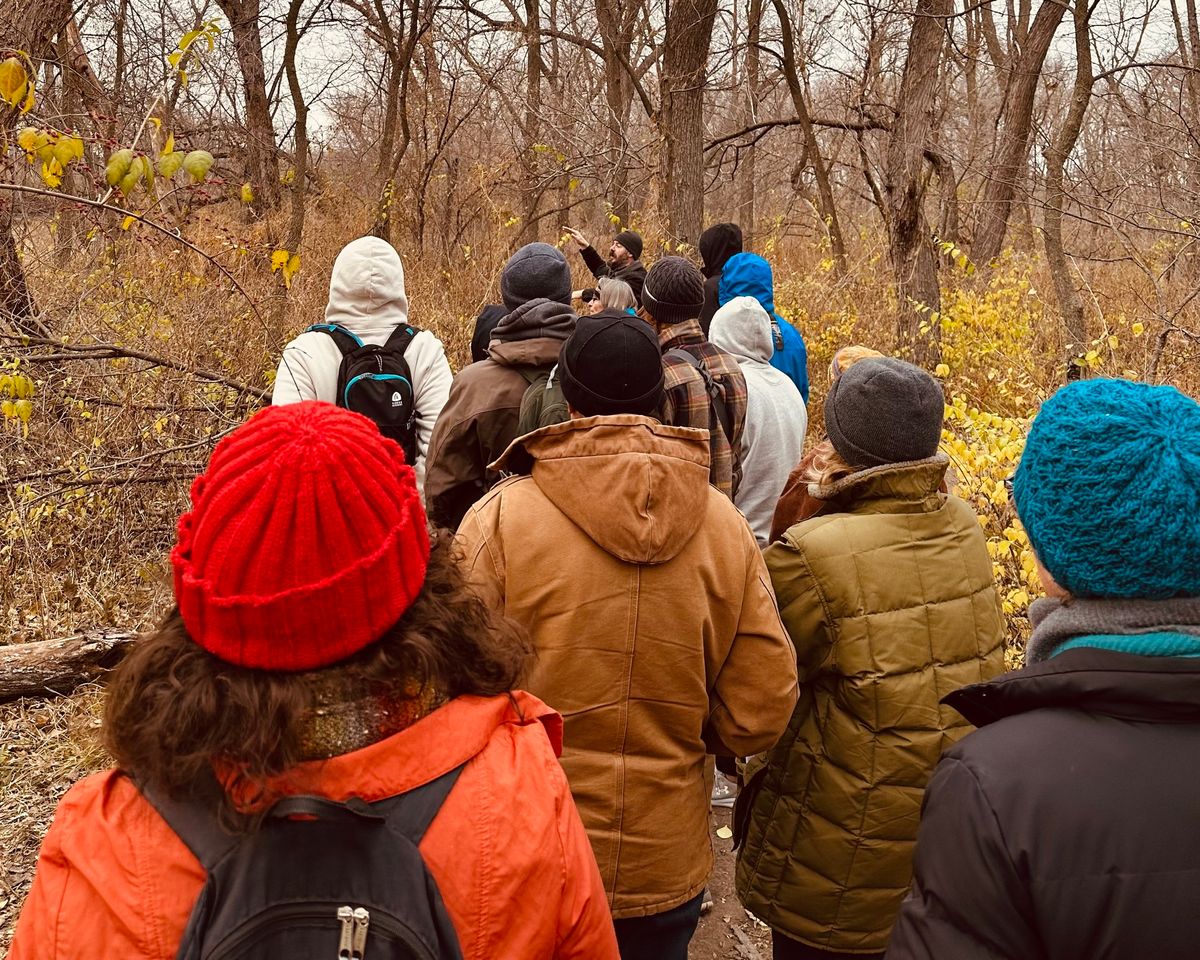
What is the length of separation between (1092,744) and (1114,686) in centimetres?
8

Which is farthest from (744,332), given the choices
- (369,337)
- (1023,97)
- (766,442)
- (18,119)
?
(1023,97)

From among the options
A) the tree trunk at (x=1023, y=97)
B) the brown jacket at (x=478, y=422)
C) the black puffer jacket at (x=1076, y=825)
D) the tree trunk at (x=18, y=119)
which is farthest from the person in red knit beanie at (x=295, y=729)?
the tree trunk at (x=1023, y=97)

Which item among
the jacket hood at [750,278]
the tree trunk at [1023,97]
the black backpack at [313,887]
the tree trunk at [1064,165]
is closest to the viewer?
the black backpack at [313,887]

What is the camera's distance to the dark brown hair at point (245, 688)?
3.65 ft

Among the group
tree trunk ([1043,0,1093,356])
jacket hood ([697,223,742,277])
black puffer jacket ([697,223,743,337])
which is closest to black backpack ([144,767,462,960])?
black puffer jacket ([697,223,743,337])

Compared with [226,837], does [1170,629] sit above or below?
above

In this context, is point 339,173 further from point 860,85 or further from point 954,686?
point 954,686

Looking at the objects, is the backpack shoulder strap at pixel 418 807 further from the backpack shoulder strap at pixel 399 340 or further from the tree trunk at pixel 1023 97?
the tree trunk at pixel 1023 97

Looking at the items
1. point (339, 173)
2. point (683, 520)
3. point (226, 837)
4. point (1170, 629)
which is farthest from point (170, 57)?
point (339, 173)

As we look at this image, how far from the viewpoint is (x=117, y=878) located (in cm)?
108

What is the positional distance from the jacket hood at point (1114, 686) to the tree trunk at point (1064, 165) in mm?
8306

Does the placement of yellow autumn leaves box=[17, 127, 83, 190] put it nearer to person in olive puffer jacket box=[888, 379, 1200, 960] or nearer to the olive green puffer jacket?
the olive green puffer jacket

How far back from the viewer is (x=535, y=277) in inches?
153

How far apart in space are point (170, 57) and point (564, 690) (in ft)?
7.71
